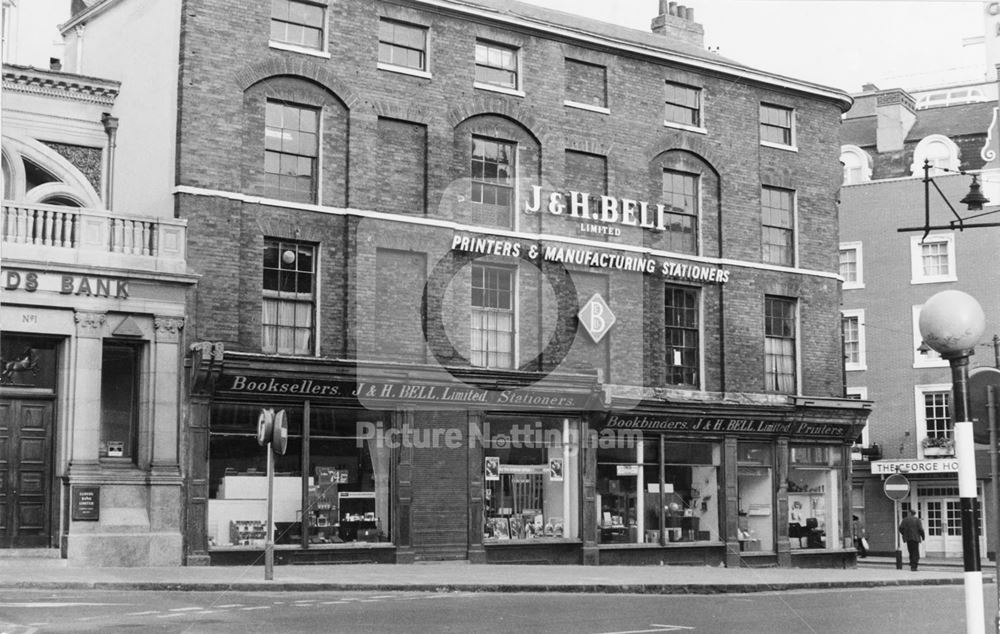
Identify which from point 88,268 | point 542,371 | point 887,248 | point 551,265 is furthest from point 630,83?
point 887,248

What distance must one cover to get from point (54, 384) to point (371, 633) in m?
12.5

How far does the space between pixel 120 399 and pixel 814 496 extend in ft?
58.8

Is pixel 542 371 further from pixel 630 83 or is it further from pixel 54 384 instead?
pixel 54 384

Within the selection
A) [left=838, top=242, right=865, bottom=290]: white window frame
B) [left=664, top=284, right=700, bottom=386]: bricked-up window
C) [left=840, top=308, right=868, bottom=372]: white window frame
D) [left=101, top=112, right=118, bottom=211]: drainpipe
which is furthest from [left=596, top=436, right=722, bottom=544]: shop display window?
[left=838, top=242, right=865, bottom=290]: white window frame

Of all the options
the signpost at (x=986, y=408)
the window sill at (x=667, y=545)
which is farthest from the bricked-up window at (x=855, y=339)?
the signpost at (x=986, y=408)

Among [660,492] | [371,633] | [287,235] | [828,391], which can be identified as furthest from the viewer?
[828,391]

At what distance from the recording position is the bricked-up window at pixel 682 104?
32.5 meters

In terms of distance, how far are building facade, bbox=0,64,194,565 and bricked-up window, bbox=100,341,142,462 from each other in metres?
0.02

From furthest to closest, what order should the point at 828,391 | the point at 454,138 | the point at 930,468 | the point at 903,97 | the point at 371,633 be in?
the point at 903,97, the point at 930,468, the point at 828,391, the point at 454,138, the point at 371,633

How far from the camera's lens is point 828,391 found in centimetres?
3459

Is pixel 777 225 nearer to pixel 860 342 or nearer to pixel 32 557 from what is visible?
pixel 860 342

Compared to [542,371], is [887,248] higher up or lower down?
higher up

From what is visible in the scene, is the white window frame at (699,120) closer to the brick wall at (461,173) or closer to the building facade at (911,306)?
the brick wall at (461,173)

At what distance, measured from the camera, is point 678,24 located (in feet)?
127
